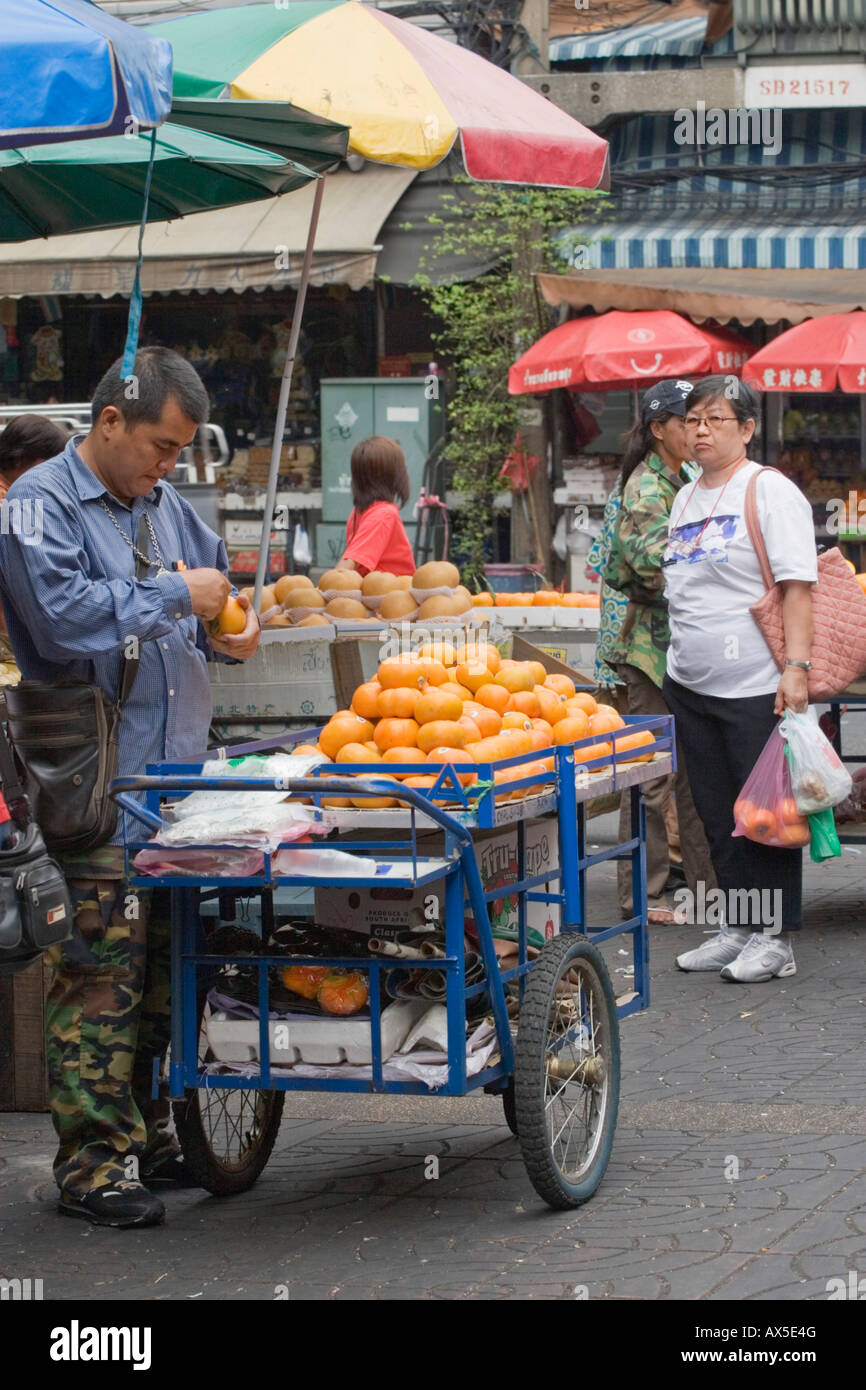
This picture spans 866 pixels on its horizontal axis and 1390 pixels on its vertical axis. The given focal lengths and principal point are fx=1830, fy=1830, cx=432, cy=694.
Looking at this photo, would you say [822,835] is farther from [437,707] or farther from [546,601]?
[546,601]

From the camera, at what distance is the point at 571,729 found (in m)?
4.57

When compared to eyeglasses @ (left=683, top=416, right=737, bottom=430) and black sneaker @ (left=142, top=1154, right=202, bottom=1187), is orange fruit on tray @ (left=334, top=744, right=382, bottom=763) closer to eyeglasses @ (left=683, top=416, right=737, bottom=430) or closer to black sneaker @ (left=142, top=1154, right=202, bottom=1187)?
black sneaker @ (left=142, top=1154, right=202, bottom=1187)

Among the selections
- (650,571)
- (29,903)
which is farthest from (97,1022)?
(650,571)

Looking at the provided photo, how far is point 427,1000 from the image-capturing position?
4.08 m

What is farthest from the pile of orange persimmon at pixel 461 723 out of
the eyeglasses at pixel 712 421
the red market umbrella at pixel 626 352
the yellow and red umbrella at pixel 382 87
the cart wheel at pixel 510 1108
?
the red market umbrella at pixel 626 352

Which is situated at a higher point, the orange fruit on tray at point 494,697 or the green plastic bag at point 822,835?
the orange fruit on tray at point 494,697

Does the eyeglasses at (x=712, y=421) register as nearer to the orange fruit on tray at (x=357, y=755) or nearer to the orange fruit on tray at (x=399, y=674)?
the orange fruit on tray at (x=399, y=674)

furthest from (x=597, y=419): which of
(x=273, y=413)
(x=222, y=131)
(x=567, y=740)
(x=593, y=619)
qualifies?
(x=567, y=740)

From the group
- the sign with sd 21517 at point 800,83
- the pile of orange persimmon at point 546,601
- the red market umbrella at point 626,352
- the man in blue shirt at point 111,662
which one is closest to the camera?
the man in blue shirt at point 111,662

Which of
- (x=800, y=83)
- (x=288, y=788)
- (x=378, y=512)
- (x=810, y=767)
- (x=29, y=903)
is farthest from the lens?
(x=800, y=83)

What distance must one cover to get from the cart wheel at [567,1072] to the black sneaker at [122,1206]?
90 centimetres

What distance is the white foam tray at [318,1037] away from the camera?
4012mm

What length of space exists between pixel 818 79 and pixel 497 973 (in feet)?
47.6

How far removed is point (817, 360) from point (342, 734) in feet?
32.7
